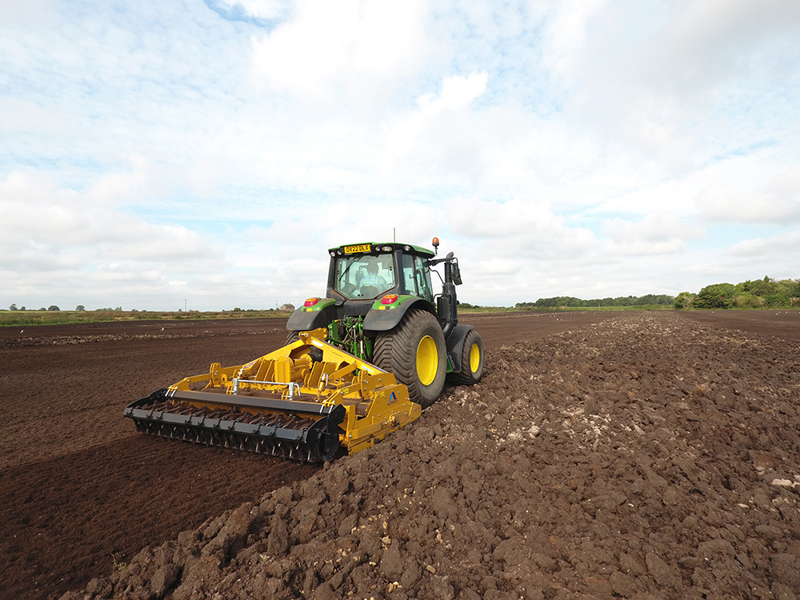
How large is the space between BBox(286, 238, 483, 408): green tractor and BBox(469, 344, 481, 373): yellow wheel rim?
0.19 m

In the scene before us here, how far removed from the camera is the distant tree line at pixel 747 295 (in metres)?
68.9

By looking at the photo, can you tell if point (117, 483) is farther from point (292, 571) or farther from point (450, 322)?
point (450, 322)

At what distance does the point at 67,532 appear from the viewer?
325cm

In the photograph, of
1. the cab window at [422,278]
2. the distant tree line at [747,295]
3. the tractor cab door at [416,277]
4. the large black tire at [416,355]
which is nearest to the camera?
the large black tire at [416,355]

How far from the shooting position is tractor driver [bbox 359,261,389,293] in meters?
6.45

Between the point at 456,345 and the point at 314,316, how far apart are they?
2.43 m

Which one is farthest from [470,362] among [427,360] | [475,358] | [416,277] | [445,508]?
[445,508]

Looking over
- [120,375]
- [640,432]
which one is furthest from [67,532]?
[120,375]

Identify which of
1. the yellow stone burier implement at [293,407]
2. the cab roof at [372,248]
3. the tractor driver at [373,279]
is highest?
the cab roof at [372,248]

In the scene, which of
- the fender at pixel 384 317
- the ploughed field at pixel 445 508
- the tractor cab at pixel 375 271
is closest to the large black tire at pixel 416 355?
the fender at pixel 384 317

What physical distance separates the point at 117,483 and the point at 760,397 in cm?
819

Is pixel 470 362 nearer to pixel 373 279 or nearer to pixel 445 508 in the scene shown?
pixel 373 279

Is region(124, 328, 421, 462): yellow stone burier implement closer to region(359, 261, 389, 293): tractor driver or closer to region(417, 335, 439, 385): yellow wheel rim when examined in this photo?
region(417, 335, 439, 385): yellow wheel rim

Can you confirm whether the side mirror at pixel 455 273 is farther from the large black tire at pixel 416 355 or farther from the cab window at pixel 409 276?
the large black tire at pixel 416 355
